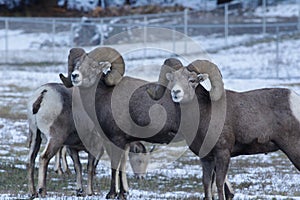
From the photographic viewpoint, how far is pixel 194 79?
1352cm

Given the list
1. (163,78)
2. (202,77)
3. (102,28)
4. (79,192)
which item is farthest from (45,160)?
(102,28)

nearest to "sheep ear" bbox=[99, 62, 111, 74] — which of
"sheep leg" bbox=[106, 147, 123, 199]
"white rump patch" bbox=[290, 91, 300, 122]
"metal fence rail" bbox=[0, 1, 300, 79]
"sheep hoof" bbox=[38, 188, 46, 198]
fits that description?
"sheep leg" bbox=[106, 147, 123, 199]

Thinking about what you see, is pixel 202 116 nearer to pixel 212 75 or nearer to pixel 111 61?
pixel 212 75

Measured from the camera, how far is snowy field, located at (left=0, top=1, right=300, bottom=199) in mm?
16188

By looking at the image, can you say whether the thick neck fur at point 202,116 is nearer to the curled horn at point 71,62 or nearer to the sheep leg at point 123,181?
the sheep leg at point 123,181

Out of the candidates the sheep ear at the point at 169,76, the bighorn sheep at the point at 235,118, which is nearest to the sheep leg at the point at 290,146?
the bighorn sheep at the point at 235,118

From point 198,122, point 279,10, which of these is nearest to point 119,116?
point 198,122

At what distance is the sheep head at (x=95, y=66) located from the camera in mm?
14664

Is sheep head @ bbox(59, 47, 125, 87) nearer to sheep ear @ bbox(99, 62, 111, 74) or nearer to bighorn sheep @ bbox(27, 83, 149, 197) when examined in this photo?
sheep ear @ bbox(99, 62, 111, 74)

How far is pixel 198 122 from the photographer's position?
44.7ft

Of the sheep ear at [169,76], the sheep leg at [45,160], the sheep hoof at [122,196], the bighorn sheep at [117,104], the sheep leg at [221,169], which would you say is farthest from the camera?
the sheep leg at [45,160]

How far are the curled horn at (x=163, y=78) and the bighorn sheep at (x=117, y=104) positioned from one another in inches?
4.7

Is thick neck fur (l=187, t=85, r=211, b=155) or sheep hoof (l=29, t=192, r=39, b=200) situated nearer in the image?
sheep hoof (l=29, t=192, r=39, b=200)

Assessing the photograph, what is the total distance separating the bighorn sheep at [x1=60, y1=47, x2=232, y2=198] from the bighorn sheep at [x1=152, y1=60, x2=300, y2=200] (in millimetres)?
628
